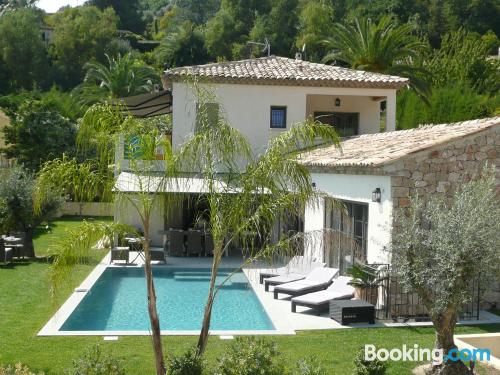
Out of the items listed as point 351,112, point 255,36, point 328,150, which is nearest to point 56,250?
point 328,150

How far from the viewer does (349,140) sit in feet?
93.8

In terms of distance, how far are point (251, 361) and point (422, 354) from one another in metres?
5.27

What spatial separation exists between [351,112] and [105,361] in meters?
27.8

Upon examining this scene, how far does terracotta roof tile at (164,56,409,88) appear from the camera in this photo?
105 feet

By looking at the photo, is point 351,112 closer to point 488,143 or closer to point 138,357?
point 488,143

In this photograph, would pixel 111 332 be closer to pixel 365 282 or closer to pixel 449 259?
pixel 365 282

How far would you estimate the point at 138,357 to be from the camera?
1374 cm

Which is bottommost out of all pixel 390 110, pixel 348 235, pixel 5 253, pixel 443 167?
pixel 5 253

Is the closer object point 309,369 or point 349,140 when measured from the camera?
point 309,369

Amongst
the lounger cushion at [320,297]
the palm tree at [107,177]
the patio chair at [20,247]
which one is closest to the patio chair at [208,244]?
the patio chair at [20,247]

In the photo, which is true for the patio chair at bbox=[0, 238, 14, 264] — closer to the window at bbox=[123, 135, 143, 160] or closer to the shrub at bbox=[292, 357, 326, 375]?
the window at bbox=[123, 135, 143, 160]

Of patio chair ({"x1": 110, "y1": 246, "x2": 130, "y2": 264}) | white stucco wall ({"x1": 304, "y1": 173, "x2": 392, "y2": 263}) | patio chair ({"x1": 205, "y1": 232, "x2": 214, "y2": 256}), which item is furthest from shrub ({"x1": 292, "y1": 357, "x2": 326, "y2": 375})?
patio chair ({"x1": 205, "y1": 232, "x2": 214, "y2": 256})

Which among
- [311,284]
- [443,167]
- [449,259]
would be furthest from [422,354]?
[311,284]

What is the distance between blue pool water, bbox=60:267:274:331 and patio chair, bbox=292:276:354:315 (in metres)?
1.12
